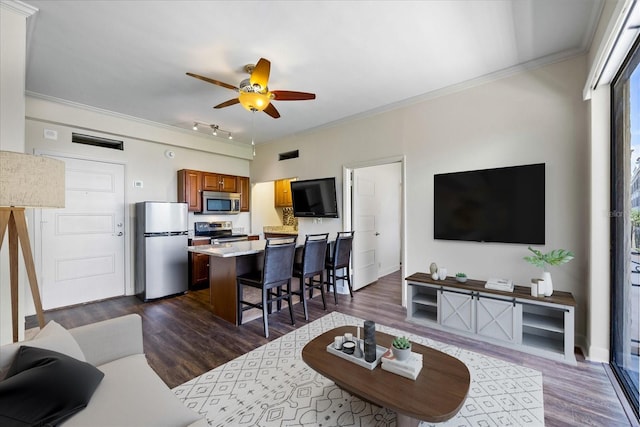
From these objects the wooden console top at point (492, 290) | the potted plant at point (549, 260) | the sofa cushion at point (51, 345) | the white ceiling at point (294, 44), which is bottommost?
the wooden console top at point (492, 290)

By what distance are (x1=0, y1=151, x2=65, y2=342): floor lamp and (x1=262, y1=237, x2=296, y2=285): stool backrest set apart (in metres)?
1.74

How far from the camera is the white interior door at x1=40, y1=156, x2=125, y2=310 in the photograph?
3.85m

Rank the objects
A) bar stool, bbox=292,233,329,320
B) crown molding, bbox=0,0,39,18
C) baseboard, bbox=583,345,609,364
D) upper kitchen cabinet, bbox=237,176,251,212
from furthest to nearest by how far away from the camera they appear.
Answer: upper kitchen cabinet, bbox=237,176,251,212 < bar stool, bbox=292,233,329,320 < baseboard, bbox=583,345,609,364 < crown molding, bbox=0,0,39,18

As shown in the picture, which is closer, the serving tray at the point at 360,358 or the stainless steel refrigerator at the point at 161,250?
the serving tray at the point at 360,358

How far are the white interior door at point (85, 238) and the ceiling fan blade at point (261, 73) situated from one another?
3.35 metres

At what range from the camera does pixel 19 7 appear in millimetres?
2033

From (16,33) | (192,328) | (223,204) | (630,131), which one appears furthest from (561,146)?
(223,204)

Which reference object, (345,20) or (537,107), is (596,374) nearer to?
(537,107)

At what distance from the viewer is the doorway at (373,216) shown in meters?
4.64

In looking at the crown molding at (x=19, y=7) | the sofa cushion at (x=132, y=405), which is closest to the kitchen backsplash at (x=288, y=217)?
the crown molding at (x=19, y=7)

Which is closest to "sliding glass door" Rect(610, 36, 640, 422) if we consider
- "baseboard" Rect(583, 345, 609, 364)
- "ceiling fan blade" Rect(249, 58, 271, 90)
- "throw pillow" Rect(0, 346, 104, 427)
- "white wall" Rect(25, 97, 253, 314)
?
"baseboard" Rect(583, 345, 609, 364)

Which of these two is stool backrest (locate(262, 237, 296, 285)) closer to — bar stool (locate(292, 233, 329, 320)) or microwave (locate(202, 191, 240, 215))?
bar stool (locate(292, 233, 329, 320))

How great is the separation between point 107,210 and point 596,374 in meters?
6.20

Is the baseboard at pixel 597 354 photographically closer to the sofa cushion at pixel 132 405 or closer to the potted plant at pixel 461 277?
the potted plant at pixel 461 277
